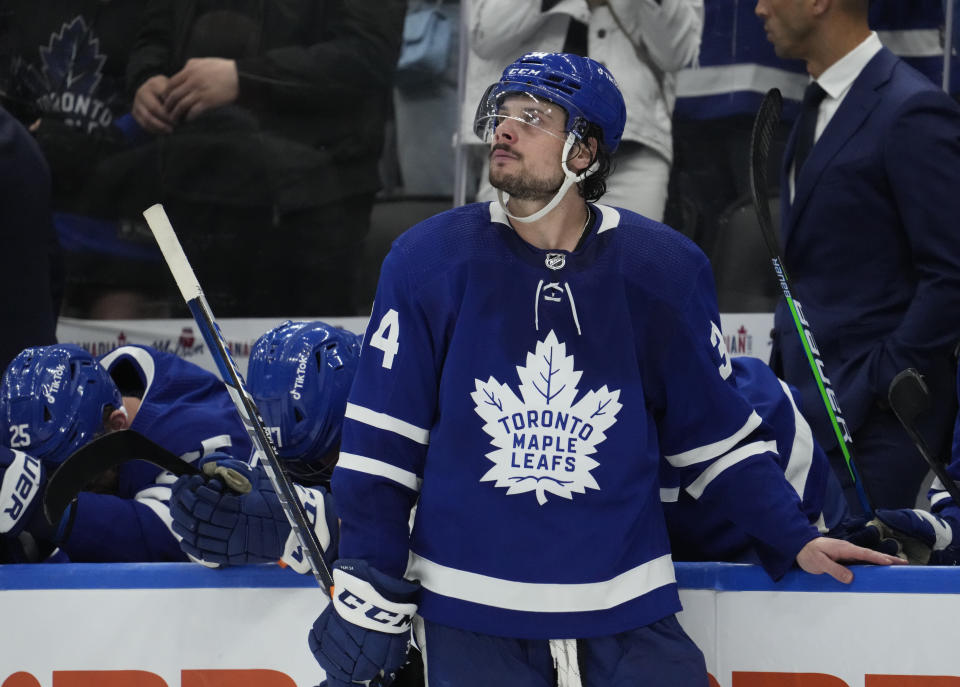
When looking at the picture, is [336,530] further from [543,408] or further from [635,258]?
[635,258]

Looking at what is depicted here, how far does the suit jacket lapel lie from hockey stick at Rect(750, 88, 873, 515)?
0.33 metres

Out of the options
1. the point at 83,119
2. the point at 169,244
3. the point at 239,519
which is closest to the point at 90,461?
the point at 239,519

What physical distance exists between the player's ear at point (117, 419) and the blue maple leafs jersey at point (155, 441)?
91mm

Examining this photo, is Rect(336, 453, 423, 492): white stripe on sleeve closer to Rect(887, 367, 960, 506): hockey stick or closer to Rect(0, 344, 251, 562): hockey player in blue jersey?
Rect(0, 344, 251, 562): hockey player in blue jersey

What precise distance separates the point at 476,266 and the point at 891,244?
144cm

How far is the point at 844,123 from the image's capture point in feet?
10.0

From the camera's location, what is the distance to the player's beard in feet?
6.44

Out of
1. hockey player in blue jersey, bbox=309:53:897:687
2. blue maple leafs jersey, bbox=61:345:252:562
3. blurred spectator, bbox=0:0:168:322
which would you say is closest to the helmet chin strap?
hockey player in blue jersey, bbox=309:53:897:687

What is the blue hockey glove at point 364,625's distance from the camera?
1.83m

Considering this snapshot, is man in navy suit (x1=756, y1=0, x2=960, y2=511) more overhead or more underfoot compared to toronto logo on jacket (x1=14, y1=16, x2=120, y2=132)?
more underfoot

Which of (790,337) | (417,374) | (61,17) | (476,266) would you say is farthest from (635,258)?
(61,17)

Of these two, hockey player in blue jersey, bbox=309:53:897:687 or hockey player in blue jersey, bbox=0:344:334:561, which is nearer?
hockey player in blue jersey, bbox=309:53:897:687

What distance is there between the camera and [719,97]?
12.5 feet

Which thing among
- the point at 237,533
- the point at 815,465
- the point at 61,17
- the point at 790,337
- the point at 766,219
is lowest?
the point at 237,533
